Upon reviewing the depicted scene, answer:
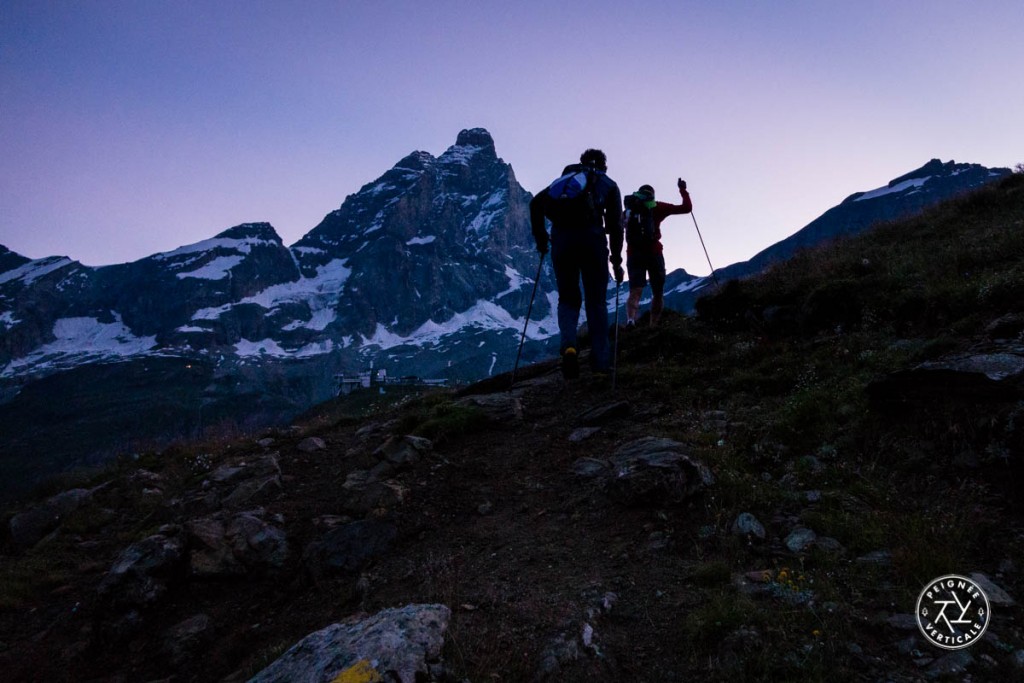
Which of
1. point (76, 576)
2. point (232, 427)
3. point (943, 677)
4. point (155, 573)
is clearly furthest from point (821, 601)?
point (232, 427)

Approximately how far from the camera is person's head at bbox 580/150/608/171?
947cm

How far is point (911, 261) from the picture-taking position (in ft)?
32.4

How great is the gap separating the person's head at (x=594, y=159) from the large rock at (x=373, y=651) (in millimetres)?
7788

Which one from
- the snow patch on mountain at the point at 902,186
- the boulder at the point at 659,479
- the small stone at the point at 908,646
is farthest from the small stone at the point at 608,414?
the snow patch on mountain at the point at 902,186

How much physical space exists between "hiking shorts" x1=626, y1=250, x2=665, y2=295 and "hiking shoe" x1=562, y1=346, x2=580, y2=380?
200 inches

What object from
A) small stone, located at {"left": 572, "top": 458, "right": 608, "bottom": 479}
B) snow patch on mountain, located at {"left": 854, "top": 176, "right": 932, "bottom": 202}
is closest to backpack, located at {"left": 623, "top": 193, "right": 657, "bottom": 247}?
small stone, located at {"left": 572, "top": 458, "right": 608, "bottom": 479}

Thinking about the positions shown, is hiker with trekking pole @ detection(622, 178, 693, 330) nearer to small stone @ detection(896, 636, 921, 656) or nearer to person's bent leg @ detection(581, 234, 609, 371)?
person's bent leg @ detection(581, 234, 609, 371)

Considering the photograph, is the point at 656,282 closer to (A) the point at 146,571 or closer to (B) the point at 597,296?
(B) the point at 597,296

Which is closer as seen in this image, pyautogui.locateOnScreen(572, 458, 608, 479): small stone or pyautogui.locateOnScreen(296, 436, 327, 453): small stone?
pyautogui.locateOnScreen(572, 458, 608, 479): small stone

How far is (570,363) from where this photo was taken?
9.16 m

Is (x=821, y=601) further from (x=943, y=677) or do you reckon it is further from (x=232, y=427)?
(x=232, y=427)

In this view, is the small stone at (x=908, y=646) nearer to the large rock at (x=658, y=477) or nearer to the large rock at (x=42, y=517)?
the large rock at (x=658, y=477)

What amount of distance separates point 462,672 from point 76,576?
681 cm

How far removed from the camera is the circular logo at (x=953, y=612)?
9.90 feet
